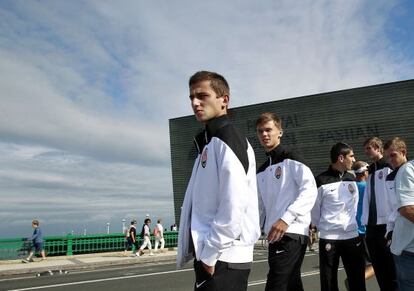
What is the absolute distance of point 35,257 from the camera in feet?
68.4

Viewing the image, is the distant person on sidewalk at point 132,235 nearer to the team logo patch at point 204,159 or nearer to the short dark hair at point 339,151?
the short dark hair at point 339,151

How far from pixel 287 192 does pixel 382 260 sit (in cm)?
199

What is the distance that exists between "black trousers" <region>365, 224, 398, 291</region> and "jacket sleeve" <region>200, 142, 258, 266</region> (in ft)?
11.7

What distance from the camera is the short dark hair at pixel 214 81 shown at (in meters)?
3.00

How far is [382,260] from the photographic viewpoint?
18.7ft

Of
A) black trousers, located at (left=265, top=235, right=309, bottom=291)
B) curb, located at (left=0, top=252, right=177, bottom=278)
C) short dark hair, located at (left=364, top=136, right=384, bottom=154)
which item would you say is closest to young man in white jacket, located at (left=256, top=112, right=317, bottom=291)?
black trousers, located at (left=265, top=235, right=309, bottom=291)

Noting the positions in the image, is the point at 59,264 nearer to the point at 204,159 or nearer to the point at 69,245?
the point at 69,245

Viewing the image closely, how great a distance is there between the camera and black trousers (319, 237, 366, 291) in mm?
5098

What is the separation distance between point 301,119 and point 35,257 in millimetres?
32961

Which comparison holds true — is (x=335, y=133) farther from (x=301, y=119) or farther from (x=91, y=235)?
(x=91, y=235)

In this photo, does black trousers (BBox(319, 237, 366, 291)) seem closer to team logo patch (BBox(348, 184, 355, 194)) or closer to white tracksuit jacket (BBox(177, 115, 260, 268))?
team logo patch (BBox(348, 184, 355, 194))

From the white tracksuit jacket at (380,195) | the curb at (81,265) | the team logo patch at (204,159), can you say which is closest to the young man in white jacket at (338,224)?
the white tracksuit jacket at (380,195)

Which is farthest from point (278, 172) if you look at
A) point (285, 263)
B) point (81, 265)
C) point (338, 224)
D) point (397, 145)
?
point (81, 265)

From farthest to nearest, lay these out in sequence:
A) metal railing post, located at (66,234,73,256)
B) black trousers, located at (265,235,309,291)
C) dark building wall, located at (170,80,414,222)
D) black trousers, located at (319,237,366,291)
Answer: dark building wall, located at (170,80,414,222)
metal railing post, located at (66,234,73,256)
black trousers, located at (319,237,366,291)
black trousers, located at (265,235,309,291)
